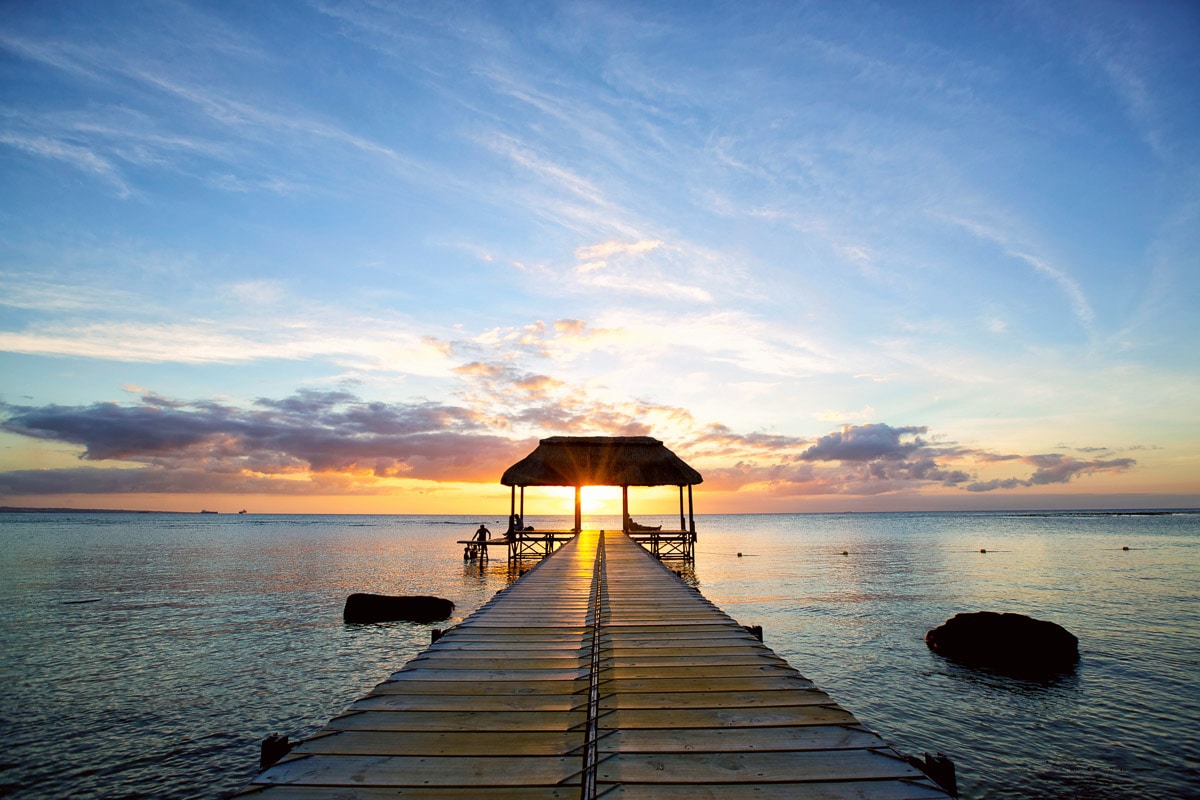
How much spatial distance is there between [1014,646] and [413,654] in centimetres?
1328

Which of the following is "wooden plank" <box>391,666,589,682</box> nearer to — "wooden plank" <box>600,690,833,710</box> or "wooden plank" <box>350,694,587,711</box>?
"wooden plank" <box>350,694,587,711</box>

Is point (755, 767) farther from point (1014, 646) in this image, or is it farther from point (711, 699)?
point (1014, 646)

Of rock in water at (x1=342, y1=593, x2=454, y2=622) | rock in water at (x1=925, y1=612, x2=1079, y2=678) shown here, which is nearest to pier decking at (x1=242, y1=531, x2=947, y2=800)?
rock in water at (x1=925, y1=612, x2=1079, y2=678)

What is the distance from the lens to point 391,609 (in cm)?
1781

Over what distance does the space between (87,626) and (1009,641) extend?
23.7 m

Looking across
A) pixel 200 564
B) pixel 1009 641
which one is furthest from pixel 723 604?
pixel 200 564

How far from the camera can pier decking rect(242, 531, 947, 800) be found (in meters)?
3.31

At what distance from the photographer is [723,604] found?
21109mm

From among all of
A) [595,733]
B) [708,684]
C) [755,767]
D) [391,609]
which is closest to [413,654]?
[391,609]

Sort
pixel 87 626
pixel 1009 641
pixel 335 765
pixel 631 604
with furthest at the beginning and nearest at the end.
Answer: pixel 87 626 < pixel 1009 641 < pixel 631 604 < pixel 335 765

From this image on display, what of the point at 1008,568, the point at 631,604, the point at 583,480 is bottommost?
the point at 1008,568

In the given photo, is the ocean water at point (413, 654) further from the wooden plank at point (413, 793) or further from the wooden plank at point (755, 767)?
the wooden plank at point (413, 793)

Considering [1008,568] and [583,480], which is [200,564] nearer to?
[583,480]

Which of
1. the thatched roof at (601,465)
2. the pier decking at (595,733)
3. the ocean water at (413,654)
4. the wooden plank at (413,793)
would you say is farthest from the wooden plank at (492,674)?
the thatched roof at (601,465)
